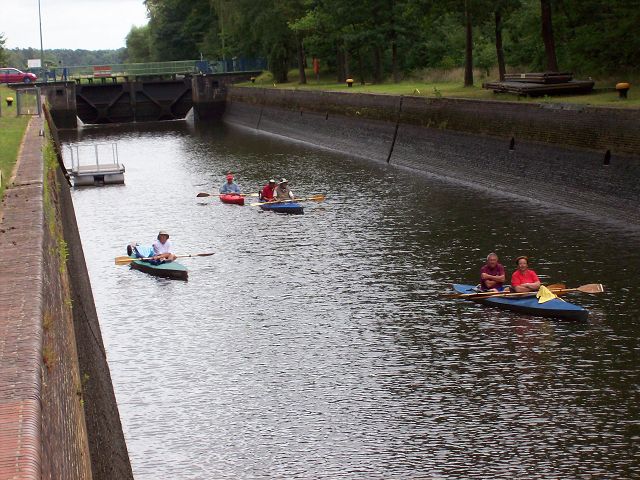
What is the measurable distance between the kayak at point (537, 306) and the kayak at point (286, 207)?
1321 centimetres

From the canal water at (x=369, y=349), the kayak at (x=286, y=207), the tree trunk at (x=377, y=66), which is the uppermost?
the tree trunk at (x=377, y=66)

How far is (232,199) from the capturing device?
37156mm

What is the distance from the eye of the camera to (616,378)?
16.6 metres

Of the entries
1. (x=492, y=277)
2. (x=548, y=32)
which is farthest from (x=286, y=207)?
(x=548, y=32)

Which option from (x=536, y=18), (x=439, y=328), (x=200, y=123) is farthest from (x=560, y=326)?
(x=200, y=123)

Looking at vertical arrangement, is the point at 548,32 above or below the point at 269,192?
above

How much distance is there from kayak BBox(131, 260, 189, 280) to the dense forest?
22.3 metres

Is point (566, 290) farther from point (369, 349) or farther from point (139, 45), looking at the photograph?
point (139, 45)

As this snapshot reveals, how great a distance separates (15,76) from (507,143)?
2400 inches

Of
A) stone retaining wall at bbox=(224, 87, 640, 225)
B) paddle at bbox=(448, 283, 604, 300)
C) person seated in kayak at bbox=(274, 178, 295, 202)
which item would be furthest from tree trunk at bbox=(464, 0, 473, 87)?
paddle at bbox=(448, 283, 604, 300)

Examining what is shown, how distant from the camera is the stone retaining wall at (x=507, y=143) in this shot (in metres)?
31.0

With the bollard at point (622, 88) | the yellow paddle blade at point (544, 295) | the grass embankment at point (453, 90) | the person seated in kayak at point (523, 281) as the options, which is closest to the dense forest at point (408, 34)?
the grass embankment at point (453, 90)

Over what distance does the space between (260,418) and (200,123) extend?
229 feet

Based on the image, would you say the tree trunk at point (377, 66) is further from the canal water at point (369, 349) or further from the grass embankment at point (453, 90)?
the canal water at point (369, 349)
